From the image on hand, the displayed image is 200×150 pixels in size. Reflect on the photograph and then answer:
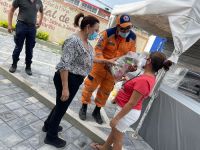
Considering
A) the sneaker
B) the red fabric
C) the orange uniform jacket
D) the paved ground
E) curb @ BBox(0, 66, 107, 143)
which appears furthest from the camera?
the sneaker

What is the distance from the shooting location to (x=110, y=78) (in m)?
4.66

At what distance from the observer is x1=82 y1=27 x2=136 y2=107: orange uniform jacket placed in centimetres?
439

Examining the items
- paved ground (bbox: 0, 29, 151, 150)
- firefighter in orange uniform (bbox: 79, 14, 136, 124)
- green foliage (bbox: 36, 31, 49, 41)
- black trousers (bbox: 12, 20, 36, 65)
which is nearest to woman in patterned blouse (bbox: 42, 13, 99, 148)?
paved ground (bbox: 0, 29, 151, 150)

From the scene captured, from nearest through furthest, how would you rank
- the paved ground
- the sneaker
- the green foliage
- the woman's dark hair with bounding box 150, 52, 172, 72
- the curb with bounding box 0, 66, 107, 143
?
1. the woman's dark hair with bounding box 150, 52, 172, 72
2. the paved ground
3. the curb with bounding box 0, 66, 107, 143
4. the sneaker
5. the green foliage

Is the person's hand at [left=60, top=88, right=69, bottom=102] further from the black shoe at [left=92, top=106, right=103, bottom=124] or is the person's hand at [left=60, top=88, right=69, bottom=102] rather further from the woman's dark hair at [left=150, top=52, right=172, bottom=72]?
the black shoe at [left=92, top=106, right=103, bottom=124]

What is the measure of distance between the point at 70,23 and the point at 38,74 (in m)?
9.21

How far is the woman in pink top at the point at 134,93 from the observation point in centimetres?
301

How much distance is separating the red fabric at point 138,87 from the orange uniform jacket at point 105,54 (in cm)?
111

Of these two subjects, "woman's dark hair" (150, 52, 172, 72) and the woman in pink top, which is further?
"woman's dark hair" (150, 52, 172, 72)

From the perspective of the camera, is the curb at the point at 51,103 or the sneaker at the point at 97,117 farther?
the sneaker at the point at 97,117

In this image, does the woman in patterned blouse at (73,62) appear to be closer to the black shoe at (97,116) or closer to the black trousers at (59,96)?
the black trousers at (59,96)

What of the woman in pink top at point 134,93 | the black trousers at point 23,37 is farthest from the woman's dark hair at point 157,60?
the black trousers at point 23,37

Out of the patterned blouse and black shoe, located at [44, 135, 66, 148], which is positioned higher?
the patterned blouse

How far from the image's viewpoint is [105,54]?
4586 mm
